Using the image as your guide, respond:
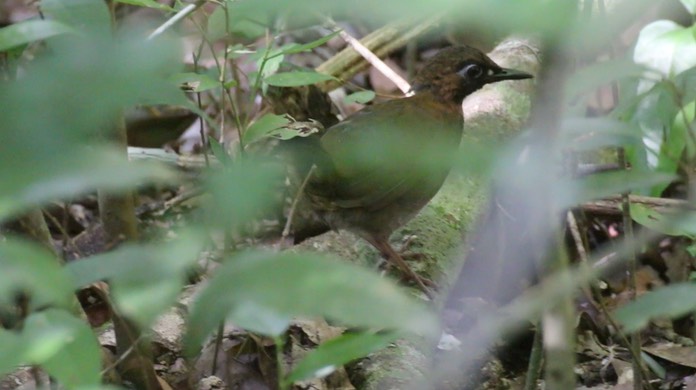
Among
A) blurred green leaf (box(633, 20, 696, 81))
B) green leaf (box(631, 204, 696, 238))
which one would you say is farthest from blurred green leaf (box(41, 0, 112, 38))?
blurred green leaf (box(633, 20, 696, 81))

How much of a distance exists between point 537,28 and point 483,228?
135 inches

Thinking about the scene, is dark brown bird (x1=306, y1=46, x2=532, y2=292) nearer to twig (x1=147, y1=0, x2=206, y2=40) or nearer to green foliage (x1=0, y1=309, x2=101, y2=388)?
twig (x1=147, y1=0, x2=206, y2=40)

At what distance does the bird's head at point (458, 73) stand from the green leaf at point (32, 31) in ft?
8.94

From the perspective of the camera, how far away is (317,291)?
910 mm

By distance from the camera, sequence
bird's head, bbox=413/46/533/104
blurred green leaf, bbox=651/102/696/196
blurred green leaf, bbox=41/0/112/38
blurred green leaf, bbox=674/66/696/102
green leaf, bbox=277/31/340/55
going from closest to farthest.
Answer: blurred green leaf, bbox=41/0/112/38 → blurred green leaf, bbox=674/66/696/102 → green leaf, bbox=277/31/340/55 → blurred green leaf, bbox=651/102/696/196 → bird's head, bbox=413/46/533/104

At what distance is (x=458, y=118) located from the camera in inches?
158

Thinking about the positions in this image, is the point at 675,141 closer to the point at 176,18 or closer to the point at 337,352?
the point at 176,18

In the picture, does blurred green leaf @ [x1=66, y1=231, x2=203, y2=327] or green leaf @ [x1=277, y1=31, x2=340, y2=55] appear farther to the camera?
green leaf @ [x1=277, y1=31, x2=340, y2=55]

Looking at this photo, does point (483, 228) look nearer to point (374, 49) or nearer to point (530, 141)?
point (374, 49)

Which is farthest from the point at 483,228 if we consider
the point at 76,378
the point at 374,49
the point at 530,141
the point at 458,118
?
the point at 76,378

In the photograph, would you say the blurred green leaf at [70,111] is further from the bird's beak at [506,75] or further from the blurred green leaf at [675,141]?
the bird's beak at [506,75]

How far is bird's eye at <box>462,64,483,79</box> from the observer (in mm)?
4047

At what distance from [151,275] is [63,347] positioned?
0.19 m

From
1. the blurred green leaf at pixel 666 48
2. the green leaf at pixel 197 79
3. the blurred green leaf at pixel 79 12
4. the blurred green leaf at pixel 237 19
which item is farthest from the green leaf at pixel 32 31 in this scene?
the blurred green leaf at pixel 666 48
